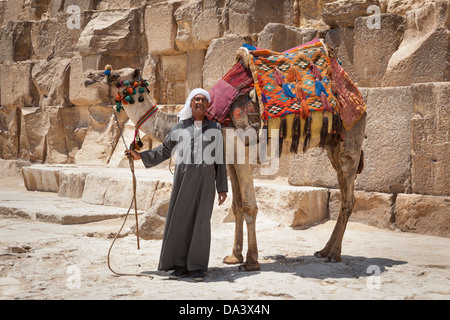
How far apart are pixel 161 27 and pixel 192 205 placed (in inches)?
283

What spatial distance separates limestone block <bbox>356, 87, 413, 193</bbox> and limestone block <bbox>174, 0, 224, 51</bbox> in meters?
3.91

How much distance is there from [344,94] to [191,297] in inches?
99.4

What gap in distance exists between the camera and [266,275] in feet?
14.7

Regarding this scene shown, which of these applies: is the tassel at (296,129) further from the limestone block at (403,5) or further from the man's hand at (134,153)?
the limestone block at (403,5)

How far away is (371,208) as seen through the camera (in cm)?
676

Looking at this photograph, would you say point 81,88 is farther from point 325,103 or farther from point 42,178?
point 325,103

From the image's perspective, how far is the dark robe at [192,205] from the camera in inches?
176

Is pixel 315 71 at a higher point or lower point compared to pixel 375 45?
lower

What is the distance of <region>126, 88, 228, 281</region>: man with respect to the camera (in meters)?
4.46

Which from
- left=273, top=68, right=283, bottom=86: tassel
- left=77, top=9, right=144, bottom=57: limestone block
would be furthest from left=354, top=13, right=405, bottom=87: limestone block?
left=77, top=9, right=144, bottom=57: limestone block

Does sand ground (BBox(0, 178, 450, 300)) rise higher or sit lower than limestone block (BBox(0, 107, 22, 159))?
lower

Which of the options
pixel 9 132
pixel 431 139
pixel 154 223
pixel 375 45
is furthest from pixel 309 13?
pixel 9 132

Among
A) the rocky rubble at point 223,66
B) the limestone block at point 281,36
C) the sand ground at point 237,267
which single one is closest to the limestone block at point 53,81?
the rocky rubble at point 223,66

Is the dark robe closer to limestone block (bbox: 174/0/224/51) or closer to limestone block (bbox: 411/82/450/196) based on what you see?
limestone block (bbox: 411/82/450/196)
